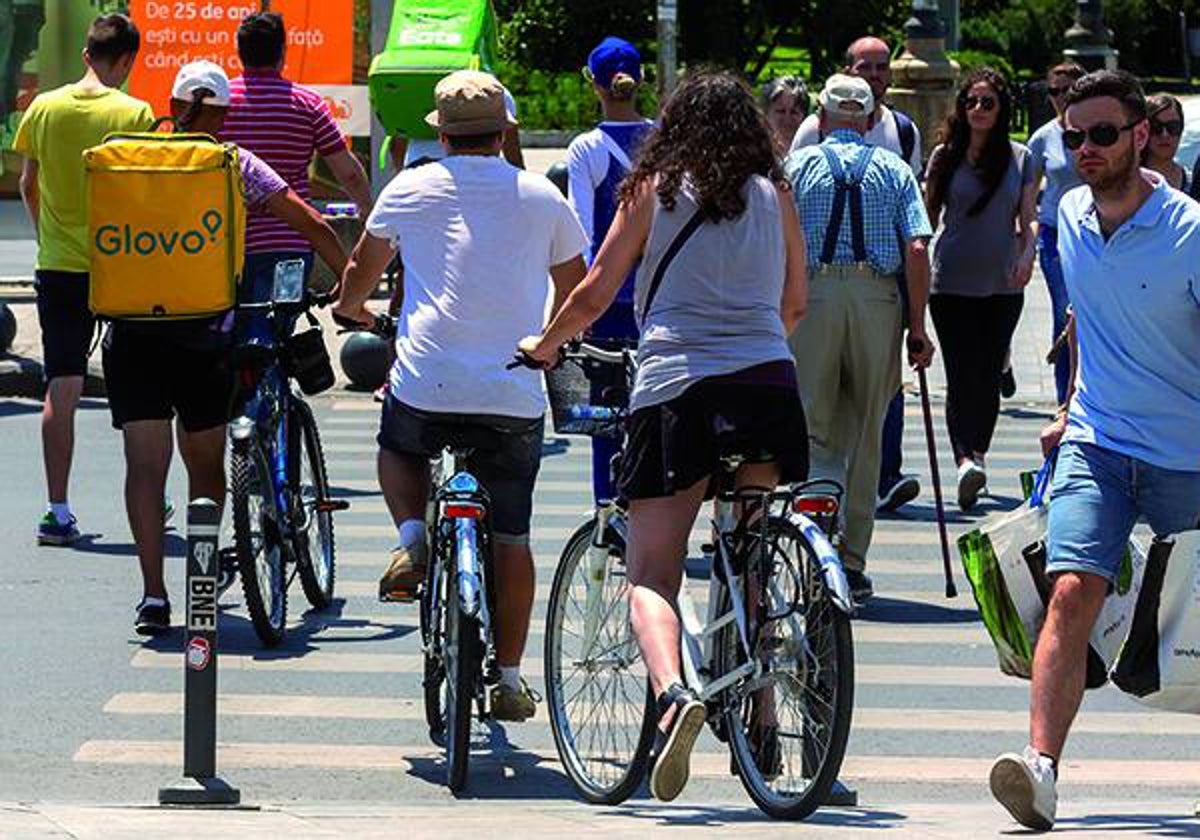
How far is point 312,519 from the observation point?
10.4m

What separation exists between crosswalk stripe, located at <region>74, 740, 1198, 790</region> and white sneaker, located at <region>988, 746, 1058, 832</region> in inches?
52.5

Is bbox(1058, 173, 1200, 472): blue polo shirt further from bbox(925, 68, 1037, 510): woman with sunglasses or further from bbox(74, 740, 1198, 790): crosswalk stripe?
bbox(925, 68, 1037, 510): woman with sunglasses

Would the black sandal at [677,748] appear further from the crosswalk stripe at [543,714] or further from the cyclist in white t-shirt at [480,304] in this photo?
the crosswalk stripe at [543,714]

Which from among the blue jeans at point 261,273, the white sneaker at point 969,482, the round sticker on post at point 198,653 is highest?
the blue jeans at point 261,273

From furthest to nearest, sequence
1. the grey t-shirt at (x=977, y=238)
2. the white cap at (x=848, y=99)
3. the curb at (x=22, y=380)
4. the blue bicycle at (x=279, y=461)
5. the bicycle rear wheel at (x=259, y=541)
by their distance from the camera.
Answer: the curb at (x=22, y=380) < the grey t-shirt at (x=977, y=238) < the white cap at (x=848, y=99) < the blue bicycle at (x=279, y=461) < the bicycle rear wheel at (x=259, y=541)

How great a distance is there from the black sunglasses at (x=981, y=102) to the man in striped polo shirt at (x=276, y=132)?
2866mm

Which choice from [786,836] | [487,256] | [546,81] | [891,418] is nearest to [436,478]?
[487,256]

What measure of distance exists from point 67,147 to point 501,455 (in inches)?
170

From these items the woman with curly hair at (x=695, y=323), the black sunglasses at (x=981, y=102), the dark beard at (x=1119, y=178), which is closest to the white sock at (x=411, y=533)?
the woman with curly hair at (x=695, y=323)

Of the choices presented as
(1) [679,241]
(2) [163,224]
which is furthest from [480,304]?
(2) [163,224]

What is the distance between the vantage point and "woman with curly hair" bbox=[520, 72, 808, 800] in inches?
285

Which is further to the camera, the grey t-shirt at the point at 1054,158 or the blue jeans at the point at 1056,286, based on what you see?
the blue jeans at the point at 1056,286

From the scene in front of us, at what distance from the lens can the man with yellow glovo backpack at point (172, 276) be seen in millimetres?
9805

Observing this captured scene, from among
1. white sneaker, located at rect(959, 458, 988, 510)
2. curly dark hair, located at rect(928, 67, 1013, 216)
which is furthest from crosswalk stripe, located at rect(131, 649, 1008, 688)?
curly dark hair, located at rect(928, 67, 1013, 216)
